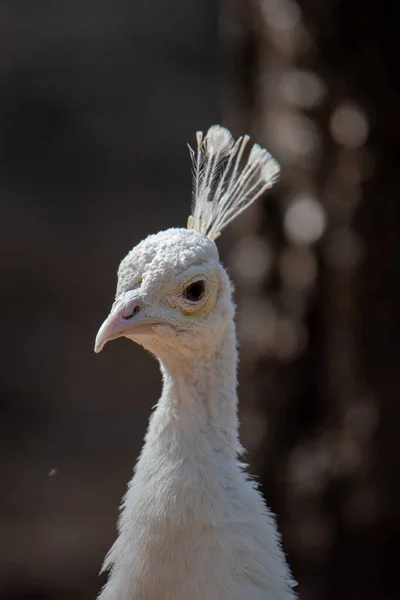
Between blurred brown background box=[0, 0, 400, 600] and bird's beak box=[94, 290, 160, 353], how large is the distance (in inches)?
82.4

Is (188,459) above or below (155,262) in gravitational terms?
below

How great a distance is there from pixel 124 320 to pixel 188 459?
31cm

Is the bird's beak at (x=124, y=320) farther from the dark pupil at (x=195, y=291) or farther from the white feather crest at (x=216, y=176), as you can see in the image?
the white feather crest at (x=216, y=176)

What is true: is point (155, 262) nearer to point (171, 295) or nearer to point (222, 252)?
point (171, 295)

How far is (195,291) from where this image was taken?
189 centimetres

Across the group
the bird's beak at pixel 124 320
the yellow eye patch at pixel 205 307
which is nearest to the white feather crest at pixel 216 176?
the yellow eye patch at pixel 205 307

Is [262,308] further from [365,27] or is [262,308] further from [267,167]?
[267,167]

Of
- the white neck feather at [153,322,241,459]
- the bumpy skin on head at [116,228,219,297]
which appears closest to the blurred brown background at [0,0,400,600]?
the white neck feather at [153,322,241,459]

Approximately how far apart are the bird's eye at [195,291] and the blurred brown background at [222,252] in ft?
6.48

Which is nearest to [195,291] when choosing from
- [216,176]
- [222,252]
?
[216,176]

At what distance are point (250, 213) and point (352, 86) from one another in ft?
1.96

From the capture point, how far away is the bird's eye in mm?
1875

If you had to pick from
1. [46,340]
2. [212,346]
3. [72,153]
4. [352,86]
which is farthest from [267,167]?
[72,153]

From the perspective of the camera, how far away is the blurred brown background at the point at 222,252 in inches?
150
